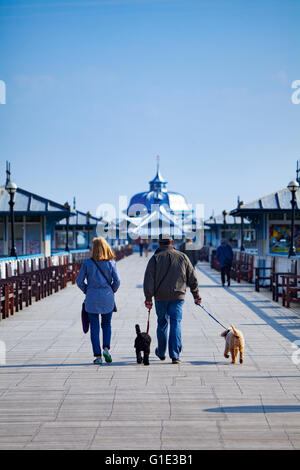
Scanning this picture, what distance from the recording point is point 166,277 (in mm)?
6465

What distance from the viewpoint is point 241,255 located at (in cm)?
2158

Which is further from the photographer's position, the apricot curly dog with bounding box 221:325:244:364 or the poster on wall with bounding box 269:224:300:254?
the poster on wall with bounding box 269:224:300:254

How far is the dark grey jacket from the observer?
21.1 feet

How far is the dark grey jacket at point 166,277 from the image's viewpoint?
6.44 m

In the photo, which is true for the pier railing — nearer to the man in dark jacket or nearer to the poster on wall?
the man in dark jacket

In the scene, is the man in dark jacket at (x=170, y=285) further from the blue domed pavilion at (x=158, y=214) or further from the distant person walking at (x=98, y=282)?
the blue domed pavilion at (x=158, y=214)

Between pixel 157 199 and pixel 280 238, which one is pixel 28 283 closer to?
pixel 280 238

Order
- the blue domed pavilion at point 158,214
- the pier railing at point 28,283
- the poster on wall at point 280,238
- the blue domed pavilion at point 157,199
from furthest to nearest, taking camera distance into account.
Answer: the blue domed pavilion at point 157,199 < the blue domed pavilion at point 158,214 < the poster on wall at point 280,238 < the pier railing at point 28,283

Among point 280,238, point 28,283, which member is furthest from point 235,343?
point 280,238

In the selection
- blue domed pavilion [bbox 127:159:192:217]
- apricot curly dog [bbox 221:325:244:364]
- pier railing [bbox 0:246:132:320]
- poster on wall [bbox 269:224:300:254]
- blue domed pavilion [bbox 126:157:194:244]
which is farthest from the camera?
blue domed pavilion [bbox 127:159:192:217]

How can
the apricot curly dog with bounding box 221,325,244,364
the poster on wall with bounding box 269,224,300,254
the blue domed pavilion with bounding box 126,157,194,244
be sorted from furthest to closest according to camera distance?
1. the blue domed pavilion with bounding box 126,157,194,244
2. the poster on wall with bounding box 269,224,300,254
3. the apricot curly dog with bounding box 221,325,244,364

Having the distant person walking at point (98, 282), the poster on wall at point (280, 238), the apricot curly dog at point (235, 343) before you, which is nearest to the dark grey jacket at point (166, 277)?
the distant person walking at point (98, 282)

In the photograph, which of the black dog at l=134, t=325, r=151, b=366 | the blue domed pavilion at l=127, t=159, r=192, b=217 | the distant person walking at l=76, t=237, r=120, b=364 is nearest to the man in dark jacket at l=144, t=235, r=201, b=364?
the black dog at l=134, t=325, r=151, b=366
